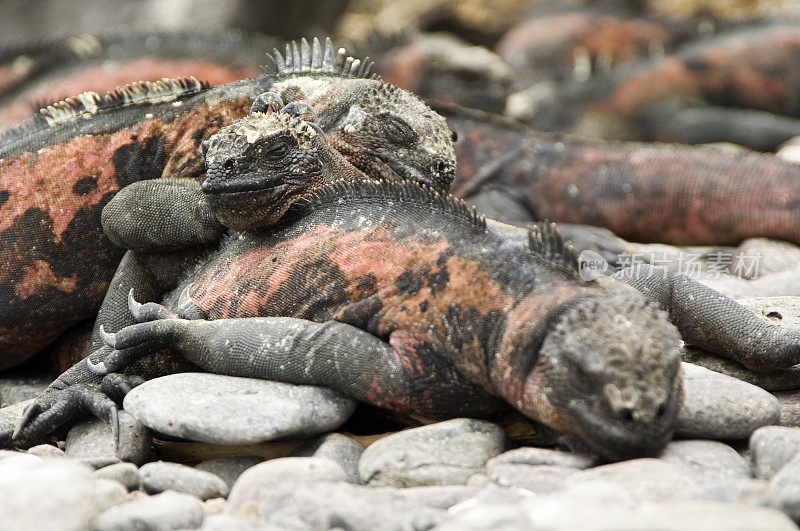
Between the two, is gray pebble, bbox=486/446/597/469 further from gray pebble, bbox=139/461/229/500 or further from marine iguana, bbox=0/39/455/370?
marine iguana, bbox=0/39/455/370

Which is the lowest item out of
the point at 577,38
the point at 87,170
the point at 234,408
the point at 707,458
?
the point at 577,38

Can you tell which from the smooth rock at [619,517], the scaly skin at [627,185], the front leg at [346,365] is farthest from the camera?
the scaly skin at [627,185]

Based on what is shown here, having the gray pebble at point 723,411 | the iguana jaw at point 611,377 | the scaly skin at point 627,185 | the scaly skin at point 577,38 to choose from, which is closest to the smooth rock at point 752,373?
the gray pebble at point 723,411

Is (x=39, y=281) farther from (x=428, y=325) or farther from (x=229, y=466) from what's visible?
(x=428, y=325)

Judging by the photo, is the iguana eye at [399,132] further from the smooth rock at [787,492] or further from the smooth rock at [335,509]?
the smooth rock at [787,492]

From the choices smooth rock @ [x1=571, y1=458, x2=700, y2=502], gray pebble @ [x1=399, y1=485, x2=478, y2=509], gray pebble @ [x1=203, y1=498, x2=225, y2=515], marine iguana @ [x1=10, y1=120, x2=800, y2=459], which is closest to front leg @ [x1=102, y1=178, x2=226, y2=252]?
marine iguana @ [x1=10, y1=120, x2=800, y2=459]

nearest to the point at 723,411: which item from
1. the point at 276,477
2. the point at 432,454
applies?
the point at 432,454
